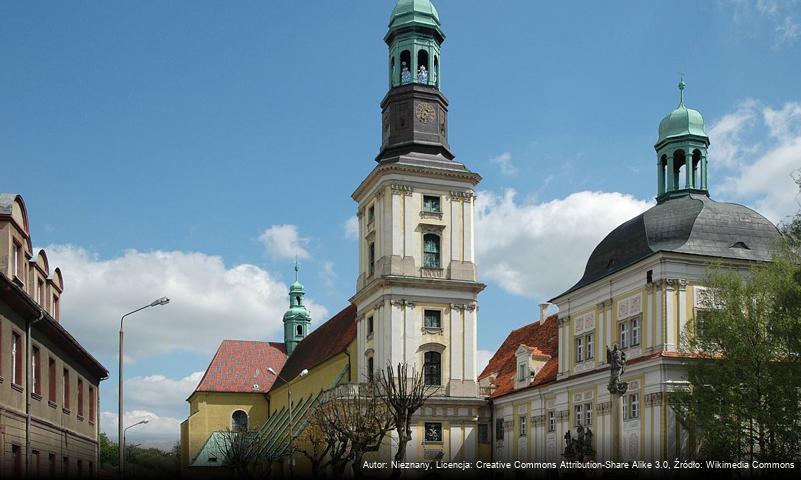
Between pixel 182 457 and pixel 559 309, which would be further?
pixel 182 457

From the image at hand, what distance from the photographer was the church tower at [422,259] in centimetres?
5772

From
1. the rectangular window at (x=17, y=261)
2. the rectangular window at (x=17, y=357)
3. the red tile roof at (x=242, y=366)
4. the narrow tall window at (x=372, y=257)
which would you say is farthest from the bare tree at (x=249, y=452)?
the rectangular window at (x=17, y=357)

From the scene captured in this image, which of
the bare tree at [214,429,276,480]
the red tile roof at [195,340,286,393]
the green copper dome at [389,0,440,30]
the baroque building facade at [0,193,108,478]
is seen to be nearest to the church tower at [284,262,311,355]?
the red tile roof at [195,340,286,393]

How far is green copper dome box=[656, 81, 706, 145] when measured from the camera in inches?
2117

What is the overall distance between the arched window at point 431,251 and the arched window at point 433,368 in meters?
4.93

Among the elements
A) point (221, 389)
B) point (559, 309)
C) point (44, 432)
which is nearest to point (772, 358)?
point (559, 309)

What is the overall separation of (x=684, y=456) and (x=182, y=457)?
56545 mm

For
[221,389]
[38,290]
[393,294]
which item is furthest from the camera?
[221,389]

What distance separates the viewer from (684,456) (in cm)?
4444

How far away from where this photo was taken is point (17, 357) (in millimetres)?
25406

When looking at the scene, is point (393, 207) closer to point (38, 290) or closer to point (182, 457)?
point (38, 290)

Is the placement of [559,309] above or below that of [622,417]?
above

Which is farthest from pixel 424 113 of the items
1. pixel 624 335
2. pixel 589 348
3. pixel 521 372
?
pixel 624 335

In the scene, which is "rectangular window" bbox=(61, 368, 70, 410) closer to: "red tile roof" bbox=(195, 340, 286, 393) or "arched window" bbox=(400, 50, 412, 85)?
"arched window" bbox=(400, 50, 412, 85)
